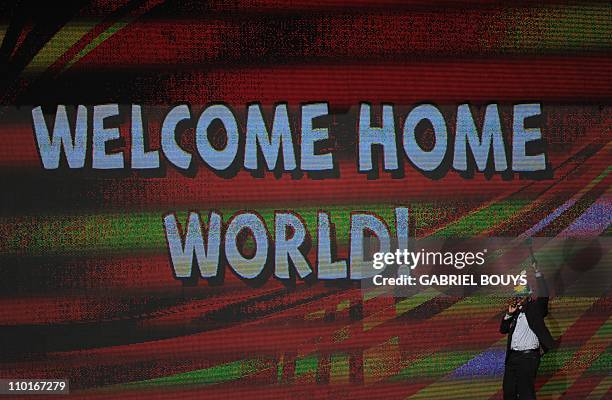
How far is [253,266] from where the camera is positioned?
3.79 m

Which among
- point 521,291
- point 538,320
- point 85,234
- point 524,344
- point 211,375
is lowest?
point 211,375

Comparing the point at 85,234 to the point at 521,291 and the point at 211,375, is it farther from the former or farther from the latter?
the point at 521,291

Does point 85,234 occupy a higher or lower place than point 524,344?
higher

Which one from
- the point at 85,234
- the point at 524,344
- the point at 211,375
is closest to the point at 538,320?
the point at 524,344

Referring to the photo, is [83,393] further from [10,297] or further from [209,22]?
[209,22]

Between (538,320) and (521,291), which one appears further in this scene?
(521,291)

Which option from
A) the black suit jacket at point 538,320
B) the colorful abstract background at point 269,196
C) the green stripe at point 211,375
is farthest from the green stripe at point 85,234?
the black suit jacket at point 538,320

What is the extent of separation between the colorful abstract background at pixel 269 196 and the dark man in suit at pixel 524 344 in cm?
14

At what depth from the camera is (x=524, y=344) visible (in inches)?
143

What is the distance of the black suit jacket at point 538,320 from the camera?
358 cm

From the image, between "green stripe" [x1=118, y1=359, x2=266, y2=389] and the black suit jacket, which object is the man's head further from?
"green stripe" [x1=118, y1=359, x2=266, y2=389]

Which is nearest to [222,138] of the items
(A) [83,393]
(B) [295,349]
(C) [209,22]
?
(C) [209,22]

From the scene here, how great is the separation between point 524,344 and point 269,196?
1.56m

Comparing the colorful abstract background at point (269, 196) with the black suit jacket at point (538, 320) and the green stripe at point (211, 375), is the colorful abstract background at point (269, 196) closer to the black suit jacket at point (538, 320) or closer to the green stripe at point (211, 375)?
the green stripe at point (211, 375)
